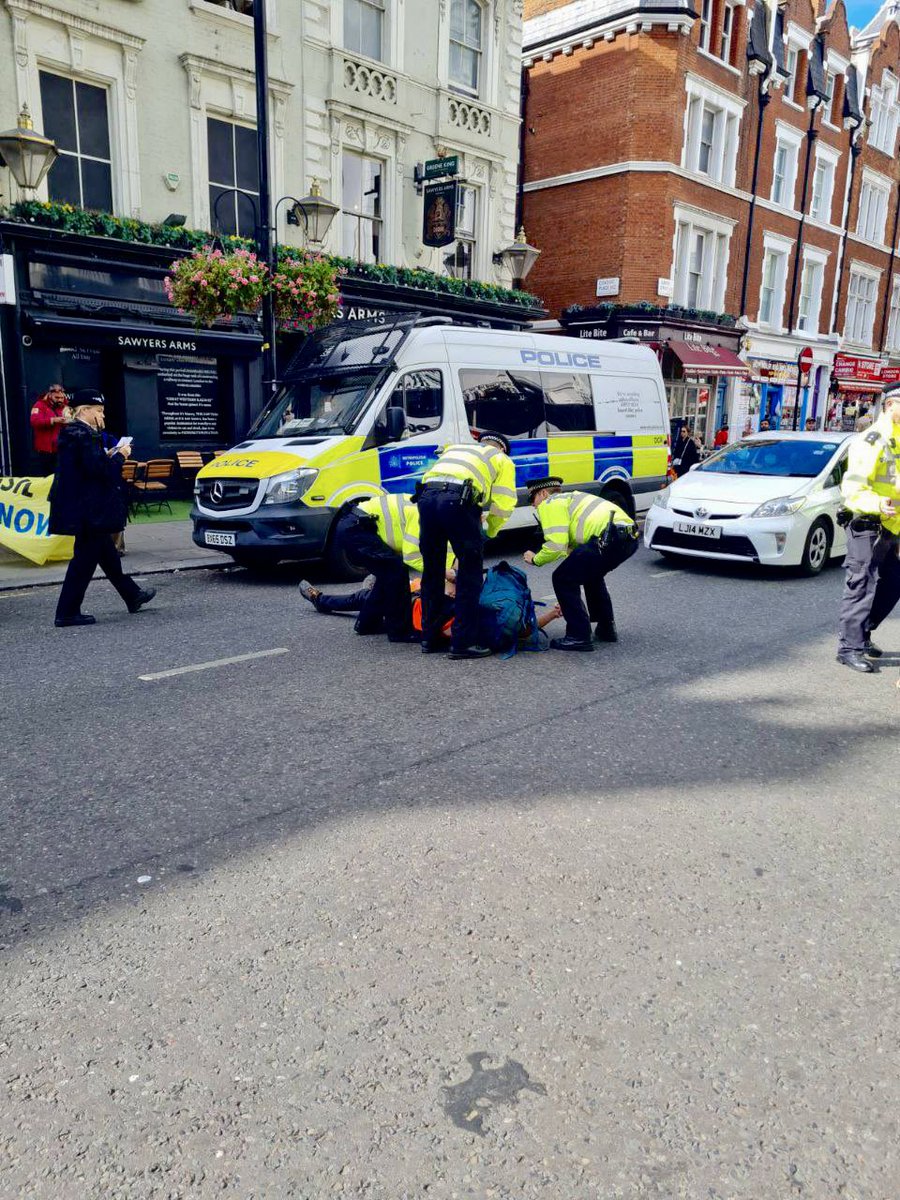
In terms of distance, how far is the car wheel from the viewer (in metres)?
9.86

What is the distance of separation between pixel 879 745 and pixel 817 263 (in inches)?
1215

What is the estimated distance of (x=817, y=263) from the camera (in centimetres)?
3112

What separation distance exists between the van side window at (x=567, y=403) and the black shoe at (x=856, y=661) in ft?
18.8

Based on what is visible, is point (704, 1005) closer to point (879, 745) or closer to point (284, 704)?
point (879, 745)

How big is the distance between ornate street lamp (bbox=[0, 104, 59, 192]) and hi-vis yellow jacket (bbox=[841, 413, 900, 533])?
11.0m

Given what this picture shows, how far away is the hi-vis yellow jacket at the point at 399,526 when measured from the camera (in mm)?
6590

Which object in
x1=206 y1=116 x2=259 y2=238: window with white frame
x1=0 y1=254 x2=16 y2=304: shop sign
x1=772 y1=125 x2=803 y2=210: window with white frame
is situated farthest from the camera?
x1=772 y1=125 x2=803 y2=210: window with white frame

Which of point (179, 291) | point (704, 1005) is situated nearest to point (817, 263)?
point (179, 291)

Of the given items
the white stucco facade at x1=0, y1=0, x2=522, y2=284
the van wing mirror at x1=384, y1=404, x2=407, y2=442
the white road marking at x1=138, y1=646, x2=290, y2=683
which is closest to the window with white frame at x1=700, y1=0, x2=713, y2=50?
the white stucco facade at x1=0, y1=0, x2=522, y2=284

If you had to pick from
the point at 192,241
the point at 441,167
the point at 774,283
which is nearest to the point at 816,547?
the point at 192,241

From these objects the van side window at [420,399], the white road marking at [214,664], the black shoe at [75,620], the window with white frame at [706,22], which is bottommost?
the black shoe at [75,620]

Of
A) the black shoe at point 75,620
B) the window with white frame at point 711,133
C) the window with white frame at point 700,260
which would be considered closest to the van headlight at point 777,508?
the black shoe at point 75,620

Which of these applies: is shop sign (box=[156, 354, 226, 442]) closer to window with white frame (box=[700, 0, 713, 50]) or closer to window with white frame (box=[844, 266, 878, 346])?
window with white frame (box=[700, 0, 713, 50])

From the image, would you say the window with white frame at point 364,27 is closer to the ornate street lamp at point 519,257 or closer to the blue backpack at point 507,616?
the ornate street lamp at point 519,257
